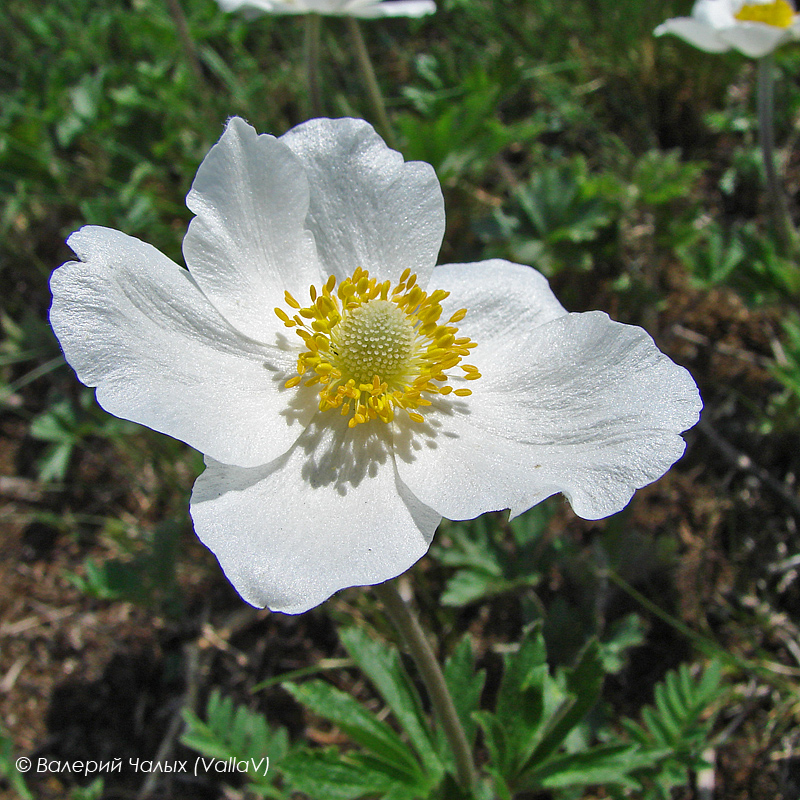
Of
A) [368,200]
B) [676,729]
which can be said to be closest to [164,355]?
[368,200]

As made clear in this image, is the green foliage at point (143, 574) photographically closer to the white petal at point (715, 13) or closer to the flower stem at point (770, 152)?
the flower stem at point (770, 152)

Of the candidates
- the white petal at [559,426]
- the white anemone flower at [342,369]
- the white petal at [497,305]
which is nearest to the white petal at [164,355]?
the white anemone flower at [342,369]

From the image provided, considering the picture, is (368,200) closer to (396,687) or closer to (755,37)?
(396,687)

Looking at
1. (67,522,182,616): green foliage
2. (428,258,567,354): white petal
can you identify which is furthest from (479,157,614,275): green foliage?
(67,522,182,616): green foliage

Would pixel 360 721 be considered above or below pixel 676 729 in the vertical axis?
above

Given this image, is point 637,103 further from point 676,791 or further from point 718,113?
point 676,791

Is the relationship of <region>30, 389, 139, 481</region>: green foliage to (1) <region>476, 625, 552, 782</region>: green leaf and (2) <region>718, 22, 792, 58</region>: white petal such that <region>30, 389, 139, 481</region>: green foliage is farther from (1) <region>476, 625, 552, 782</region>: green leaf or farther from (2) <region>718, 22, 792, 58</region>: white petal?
(2) <region>718, 22, 792, 58</region>: white petal

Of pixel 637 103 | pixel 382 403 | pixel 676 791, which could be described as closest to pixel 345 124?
pixel 382 403
